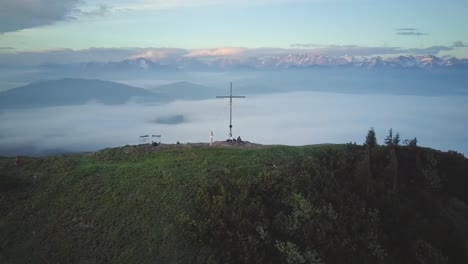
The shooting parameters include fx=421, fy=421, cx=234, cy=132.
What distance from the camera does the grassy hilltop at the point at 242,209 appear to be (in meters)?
21.6

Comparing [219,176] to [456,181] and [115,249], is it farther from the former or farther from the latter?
[456,181]

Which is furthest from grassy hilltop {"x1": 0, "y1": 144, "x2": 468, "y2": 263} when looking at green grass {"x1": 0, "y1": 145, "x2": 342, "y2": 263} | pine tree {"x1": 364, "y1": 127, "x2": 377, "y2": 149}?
pine tree {"x1": 364, "y1": 127, "x2": 377, "y2": 149}

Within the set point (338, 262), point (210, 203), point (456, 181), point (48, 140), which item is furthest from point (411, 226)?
point (48, 140)

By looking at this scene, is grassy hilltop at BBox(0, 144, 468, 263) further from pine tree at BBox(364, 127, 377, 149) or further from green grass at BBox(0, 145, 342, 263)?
pine tree at BBox(364, 127, 377, 149)

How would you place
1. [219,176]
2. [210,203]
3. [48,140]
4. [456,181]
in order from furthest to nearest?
[48,140] → [456,181] → [219,176] → [210,203]

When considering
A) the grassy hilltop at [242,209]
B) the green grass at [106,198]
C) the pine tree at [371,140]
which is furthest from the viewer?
the pine tree at [371,140]

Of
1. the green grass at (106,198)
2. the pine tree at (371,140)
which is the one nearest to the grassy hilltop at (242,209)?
the green grass at (106,198)

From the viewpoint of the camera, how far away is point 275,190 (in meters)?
24.7

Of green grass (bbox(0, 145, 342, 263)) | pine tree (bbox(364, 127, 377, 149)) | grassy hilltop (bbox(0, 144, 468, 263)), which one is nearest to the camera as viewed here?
grassy hilltop (bbox(0, 144, 468, 263))

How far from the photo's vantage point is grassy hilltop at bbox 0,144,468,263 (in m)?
21.6

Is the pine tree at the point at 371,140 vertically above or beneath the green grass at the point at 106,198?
above

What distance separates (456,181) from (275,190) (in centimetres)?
1394

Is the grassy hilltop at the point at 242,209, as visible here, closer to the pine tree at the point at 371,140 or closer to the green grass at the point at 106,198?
the green grass at the point at 106,198

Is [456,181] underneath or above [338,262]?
above
